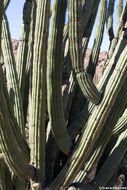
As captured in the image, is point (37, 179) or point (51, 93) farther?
point (37, 179)

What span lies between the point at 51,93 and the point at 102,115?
1.51ft

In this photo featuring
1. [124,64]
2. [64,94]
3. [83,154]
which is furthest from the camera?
[64,94]

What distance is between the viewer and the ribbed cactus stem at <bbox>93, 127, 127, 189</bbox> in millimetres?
2961

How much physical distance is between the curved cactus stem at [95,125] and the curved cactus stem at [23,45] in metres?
1.06

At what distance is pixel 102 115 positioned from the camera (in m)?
2.51

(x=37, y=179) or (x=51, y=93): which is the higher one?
(x=51, y=93)

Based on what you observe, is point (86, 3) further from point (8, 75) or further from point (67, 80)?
point (8, 75)

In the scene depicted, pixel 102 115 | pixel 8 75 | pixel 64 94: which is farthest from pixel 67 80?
pixel 102 115

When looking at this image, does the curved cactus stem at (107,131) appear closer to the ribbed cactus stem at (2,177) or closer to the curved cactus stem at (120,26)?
the ribbed cactus stem at (2,177)

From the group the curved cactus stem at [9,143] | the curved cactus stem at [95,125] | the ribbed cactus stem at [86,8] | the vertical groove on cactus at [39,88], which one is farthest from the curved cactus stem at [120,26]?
the curved cactus stem at [9,143]

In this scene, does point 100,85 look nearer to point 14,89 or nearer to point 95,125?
point 95,125

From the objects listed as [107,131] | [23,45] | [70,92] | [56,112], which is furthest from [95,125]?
[23,45]

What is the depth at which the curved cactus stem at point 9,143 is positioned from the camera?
229 cm

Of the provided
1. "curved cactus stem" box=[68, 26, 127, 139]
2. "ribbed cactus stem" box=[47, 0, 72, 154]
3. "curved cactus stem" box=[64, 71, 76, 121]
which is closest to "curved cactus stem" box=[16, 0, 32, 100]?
"curved cactus stem" box=[64, 71, 76, 121]
